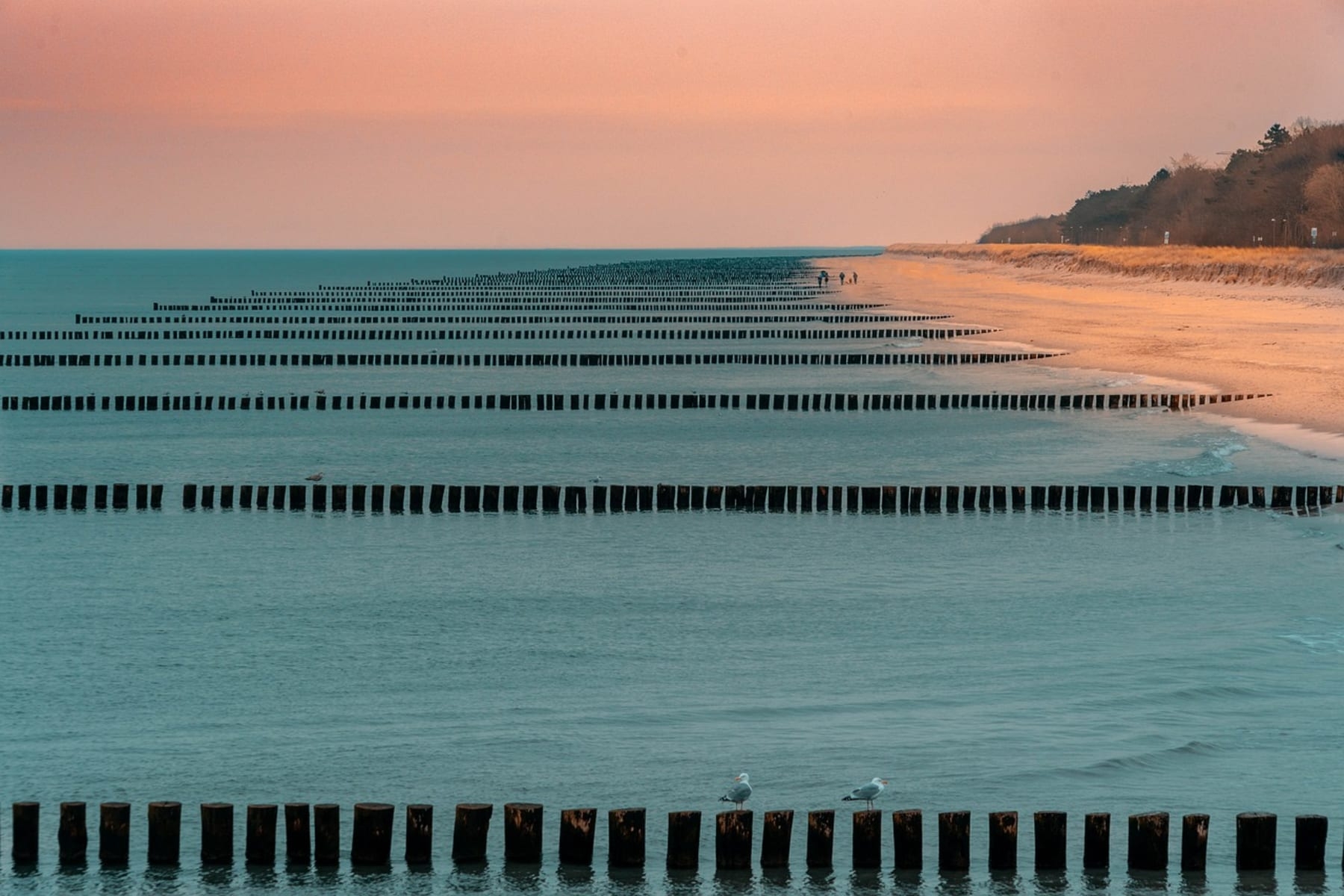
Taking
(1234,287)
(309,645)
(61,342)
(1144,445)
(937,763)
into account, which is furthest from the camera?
(1234,287)

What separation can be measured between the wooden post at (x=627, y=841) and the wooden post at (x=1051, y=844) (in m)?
3.07

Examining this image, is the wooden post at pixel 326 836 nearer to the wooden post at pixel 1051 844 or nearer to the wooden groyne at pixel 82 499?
the wooden post at pixel 1051 844

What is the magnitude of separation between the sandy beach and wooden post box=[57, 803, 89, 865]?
31.6m

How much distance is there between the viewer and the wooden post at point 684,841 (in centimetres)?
1384

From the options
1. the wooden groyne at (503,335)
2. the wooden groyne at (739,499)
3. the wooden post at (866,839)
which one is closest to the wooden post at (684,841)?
the wooden post at (866,839)

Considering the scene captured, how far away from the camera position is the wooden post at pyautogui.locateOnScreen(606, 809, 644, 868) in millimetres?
13930

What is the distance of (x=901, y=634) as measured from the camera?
72.7 ft

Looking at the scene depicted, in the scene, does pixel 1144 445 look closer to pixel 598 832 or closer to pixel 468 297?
pixel 598 832

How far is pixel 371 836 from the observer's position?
14055mm

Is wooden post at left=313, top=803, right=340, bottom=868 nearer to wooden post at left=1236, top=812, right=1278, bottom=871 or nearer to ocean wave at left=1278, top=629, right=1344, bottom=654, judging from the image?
wooden post at left=1236, top=812, right=1278, bottom=871

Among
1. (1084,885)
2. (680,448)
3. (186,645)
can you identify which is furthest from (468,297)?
(1084,885)

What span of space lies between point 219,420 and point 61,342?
42861mm

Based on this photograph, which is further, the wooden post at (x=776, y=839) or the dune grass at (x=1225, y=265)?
the dune grass at (x=1225, y=265)

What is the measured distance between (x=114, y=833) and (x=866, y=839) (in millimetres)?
5853
